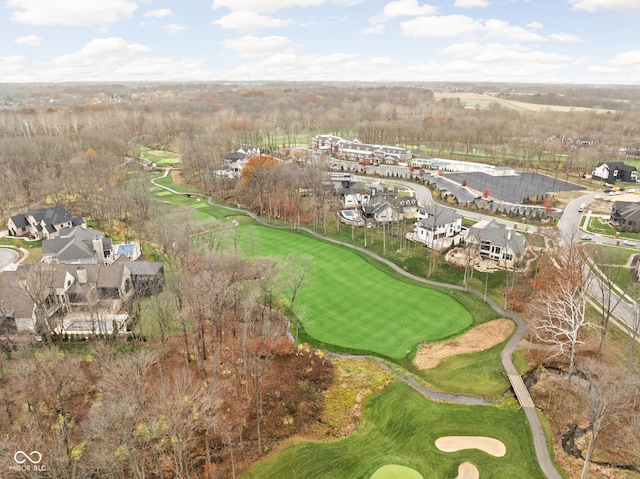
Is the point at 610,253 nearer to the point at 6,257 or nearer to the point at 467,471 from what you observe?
the point at 467,471

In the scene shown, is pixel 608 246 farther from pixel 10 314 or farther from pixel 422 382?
pixel 10 314

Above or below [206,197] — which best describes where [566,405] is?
below

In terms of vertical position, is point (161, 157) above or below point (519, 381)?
above

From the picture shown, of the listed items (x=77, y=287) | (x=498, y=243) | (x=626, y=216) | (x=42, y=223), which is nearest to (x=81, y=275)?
(x=77, y=287)

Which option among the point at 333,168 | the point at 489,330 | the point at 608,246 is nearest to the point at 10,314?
the point at 489,330

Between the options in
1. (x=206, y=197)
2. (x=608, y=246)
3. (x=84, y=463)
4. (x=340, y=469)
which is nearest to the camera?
(x=84, y=463)

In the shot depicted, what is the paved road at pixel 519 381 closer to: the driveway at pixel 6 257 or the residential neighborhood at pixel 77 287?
the residential neighborhood at pixel 77 287

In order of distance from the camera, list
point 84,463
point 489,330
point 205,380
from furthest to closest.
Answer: point 489,330 → point 205,380 → point 84,463

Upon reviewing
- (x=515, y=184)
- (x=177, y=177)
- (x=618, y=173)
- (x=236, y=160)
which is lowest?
(x=515, y=184)
